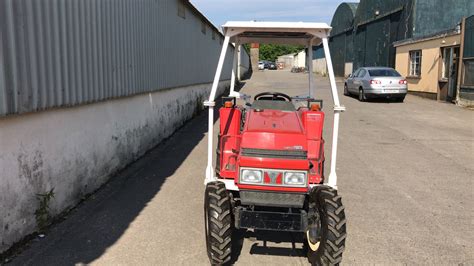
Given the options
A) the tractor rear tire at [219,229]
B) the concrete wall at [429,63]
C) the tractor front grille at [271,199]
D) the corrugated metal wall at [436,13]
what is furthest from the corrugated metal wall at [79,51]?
the corrugated metal wall at [436,13]

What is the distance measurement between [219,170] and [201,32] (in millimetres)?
12670

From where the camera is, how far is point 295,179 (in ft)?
12.3

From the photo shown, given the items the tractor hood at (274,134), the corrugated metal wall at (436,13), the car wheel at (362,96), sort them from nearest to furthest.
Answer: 1. the tractor hood at (274,134)
2. the car wheel at (362,96)
3. the corrugated metal wall at (436,13)

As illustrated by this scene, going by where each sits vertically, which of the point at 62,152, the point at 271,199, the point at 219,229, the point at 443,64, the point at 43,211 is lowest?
the point at 43,211

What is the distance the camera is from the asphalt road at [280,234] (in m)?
4.18

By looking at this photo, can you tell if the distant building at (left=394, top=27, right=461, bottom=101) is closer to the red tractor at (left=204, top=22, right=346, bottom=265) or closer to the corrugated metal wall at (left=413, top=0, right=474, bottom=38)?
the corrugated metal wall at (left=413, top=0, right=474, bottom=38)

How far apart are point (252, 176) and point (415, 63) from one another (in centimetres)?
2090

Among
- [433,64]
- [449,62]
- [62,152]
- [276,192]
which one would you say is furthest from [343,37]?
[276,192]

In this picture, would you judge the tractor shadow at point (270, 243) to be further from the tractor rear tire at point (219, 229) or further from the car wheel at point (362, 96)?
the car wheel at point (362, 96)

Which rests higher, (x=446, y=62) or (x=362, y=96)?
(x=446, y=62)

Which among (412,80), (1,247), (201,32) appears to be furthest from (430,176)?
(412,80)

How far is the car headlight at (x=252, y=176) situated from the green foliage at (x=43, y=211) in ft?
7.35

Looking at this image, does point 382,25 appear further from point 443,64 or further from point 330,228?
point 330,228

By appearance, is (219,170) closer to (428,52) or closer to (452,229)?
(452,229)
